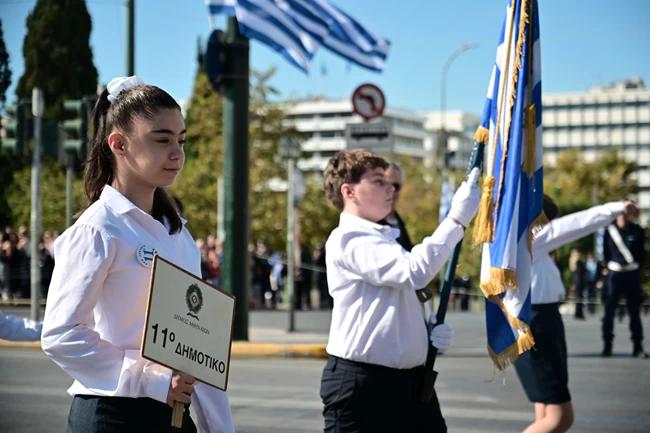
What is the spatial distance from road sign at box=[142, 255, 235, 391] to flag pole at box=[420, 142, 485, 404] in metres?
1.59

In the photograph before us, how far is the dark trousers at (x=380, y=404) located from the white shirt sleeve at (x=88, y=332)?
166 centimetres

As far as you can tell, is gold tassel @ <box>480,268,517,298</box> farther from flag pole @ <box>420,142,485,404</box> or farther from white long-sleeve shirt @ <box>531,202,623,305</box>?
white long-sleeve shirt @ <box>531,202,623,305</box>

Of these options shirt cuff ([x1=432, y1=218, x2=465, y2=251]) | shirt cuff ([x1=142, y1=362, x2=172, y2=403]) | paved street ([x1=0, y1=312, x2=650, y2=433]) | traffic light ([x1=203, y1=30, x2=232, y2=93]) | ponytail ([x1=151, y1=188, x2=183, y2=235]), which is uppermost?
traffic light ([x1=203, y1=30, x2=232, y2=93])

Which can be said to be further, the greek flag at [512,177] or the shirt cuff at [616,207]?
the shirt cuff at [616,207]

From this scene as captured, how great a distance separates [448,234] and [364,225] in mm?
455

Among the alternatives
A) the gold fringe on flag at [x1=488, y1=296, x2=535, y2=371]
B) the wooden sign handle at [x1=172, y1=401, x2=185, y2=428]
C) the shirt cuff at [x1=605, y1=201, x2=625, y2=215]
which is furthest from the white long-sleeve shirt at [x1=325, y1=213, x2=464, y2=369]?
the shirt cuff at [x1=605, y1=201, x2=625, y2=215]

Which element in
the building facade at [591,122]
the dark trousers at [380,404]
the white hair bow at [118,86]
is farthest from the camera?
the building facade at [591,122]

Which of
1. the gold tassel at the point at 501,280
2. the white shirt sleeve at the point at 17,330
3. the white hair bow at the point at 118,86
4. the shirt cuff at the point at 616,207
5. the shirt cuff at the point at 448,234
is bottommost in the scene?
the white shirt sleeve at the point at 17,330

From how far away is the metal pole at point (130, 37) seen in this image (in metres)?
14.6

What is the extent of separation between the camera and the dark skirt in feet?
19.1

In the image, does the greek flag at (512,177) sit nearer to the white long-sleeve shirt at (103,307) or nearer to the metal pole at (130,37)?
the white long-sleeve shirt at (103,307)

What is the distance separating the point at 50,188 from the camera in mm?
14500

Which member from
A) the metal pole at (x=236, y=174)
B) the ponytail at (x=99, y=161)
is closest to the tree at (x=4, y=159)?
the ponytail at (x=99, y=161)

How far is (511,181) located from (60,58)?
4897 mm
